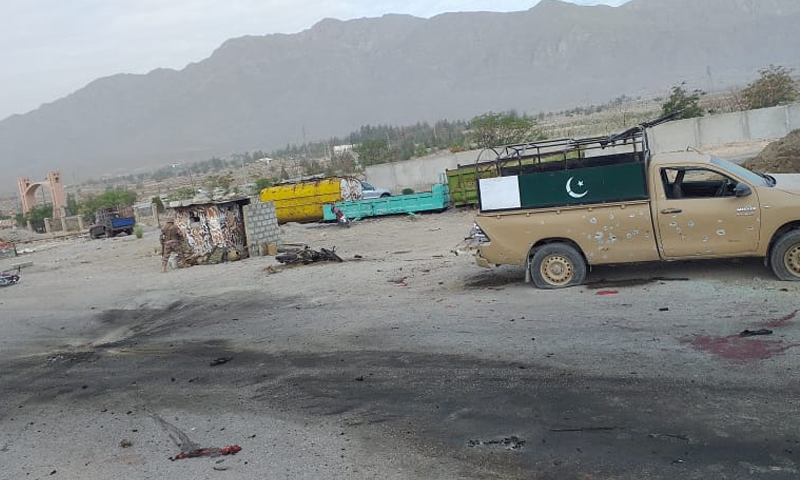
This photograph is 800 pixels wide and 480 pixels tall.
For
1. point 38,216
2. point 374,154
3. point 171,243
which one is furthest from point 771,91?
point 38,216

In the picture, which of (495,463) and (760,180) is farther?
(760,180)

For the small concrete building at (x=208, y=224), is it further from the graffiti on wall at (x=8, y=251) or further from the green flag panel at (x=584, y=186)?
the graffiti on wall at (x=8, y=251)

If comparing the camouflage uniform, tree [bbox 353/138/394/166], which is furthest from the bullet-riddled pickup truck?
tree [bbox 353/138/394/166]

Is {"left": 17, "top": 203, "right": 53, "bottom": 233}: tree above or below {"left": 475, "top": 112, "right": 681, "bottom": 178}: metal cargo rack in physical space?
above

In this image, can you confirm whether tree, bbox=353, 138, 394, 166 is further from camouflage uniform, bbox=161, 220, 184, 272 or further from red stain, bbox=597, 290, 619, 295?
red stain, bbox=597, 290, 619, 295

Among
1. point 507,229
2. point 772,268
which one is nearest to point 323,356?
point 507,229

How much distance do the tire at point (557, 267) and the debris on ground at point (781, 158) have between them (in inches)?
528

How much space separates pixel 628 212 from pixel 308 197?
24519mm

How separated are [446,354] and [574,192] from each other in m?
4.08

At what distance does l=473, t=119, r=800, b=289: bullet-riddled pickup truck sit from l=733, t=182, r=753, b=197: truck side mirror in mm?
13

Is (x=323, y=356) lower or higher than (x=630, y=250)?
lower

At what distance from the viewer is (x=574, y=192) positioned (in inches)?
438

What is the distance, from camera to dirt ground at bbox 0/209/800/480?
565 cm

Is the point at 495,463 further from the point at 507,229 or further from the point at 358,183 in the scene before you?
the point at 358,183
